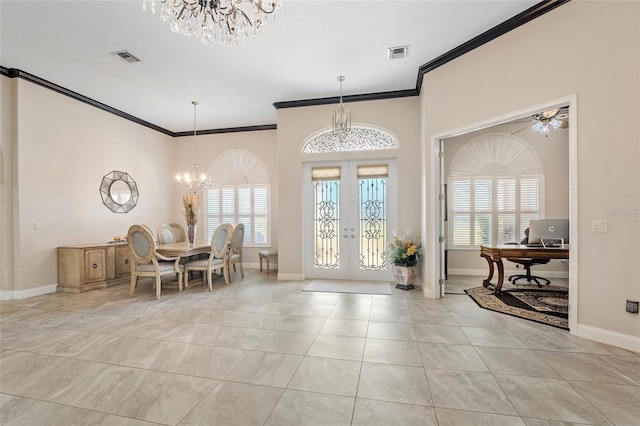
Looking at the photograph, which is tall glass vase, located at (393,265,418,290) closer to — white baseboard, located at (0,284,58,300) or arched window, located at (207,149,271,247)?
arched window, located at (207,149,271,247)

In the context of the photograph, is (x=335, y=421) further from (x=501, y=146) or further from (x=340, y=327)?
(x=501, y=146)

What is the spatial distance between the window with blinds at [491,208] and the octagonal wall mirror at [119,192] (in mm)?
6989

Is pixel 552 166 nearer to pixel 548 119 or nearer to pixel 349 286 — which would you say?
pixel 548 119

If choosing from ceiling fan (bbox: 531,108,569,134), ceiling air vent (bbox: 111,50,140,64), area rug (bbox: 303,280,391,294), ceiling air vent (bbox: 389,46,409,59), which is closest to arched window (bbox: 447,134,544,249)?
ceiling fan (bbox: 531,108,569,134)

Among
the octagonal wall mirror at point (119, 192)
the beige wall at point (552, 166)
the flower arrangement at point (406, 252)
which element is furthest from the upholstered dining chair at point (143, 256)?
the beige wall at point (552, 166)

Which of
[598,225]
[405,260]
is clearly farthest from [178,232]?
[598,225]

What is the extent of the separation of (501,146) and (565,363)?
4.88 metres

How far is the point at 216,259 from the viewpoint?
18.3 feet

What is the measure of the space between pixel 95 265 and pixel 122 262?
20.1 inches

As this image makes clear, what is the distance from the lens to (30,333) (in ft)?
10.8

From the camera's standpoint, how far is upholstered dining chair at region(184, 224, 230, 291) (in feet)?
17.4

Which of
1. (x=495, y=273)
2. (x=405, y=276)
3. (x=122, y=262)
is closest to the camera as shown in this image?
(x=405, y=276)

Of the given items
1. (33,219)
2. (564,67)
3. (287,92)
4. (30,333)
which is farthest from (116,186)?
(564,67)

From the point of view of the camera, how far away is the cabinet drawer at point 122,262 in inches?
225
